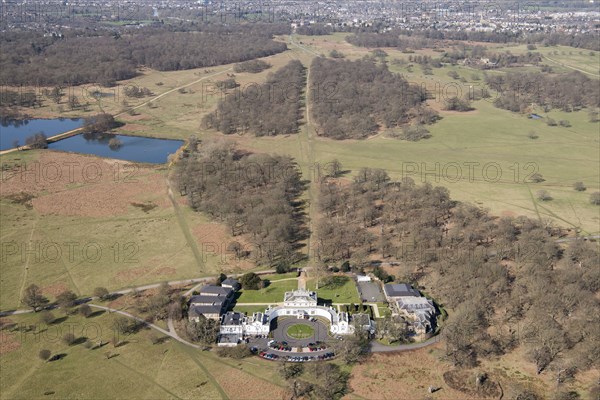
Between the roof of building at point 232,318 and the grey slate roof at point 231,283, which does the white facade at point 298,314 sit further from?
the grey slate roof at point 231,283

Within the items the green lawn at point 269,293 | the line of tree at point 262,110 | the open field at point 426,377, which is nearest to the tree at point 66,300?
the green lawn at point 269,293

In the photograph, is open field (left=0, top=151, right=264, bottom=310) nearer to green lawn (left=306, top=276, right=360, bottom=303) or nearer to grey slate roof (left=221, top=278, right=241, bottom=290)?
grey slate roof (left=221, top=278, right=241, bottom=290)

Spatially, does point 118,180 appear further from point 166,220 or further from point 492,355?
point 492,355

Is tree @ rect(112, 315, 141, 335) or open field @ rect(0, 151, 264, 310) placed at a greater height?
open field @ rect(0, 151, 264, 310)

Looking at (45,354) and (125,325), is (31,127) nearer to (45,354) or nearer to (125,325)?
(125,325)

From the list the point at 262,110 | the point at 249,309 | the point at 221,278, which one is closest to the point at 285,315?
the point at 249,309

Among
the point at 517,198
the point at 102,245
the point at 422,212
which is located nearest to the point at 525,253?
the point at 422,212

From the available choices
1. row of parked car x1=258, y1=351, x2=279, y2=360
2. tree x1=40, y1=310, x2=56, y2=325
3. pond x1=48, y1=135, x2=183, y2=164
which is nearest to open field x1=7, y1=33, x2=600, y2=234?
pond x1=48, y1=135, x2=183, y2=164
